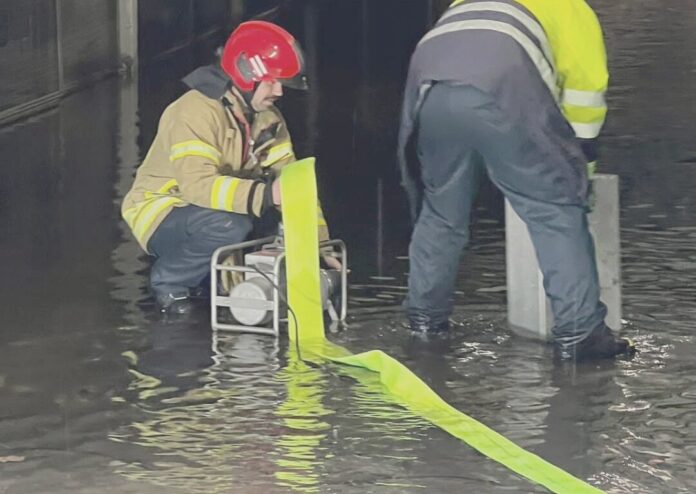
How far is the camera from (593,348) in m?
5.41

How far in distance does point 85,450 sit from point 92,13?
7090 millimetres

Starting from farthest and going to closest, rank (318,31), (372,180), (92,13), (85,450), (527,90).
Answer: (318,31), (92,13), (372,180), (527,90), (85,450)

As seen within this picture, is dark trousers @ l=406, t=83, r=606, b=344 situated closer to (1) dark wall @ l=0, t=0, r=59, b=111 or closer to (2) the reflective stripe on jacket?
(2) the reflective stripe on jacket

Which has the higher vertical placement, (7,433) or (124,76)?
(124,76)

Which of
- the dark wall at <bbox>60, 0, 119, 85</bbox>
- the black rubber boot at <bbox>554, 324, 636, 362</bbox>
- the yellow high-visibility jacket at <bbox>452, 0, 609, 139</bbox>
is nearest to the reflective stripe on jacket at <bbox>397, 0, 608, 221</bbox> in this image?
the yellow high-visibility jacket at <bbox>452, 0, 609, 139</bbox>

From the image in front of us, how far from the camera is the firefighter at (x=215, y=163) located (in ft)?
18.9

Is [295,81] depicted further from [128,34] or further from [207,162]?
[128,34]

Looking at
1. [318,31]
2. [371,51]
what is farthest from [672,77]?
[318,31]

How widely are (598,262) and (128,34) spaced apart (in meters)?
6.87

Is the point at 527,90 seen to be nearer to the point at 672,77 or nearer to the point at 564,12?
the point at 564,12

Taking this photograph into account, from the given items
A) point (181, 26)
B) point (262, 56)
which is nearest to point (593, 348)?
point (262, 56)

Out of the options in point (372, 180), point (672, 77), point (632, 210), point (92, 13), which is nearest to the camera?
point (632, 210)

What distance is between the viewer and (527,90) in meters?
5.14

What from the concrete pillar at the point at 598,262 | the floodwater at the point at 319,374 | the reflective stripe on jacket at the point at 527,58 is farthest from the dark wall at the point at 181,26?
the reflective stripe on jacket at the point at 527,58
